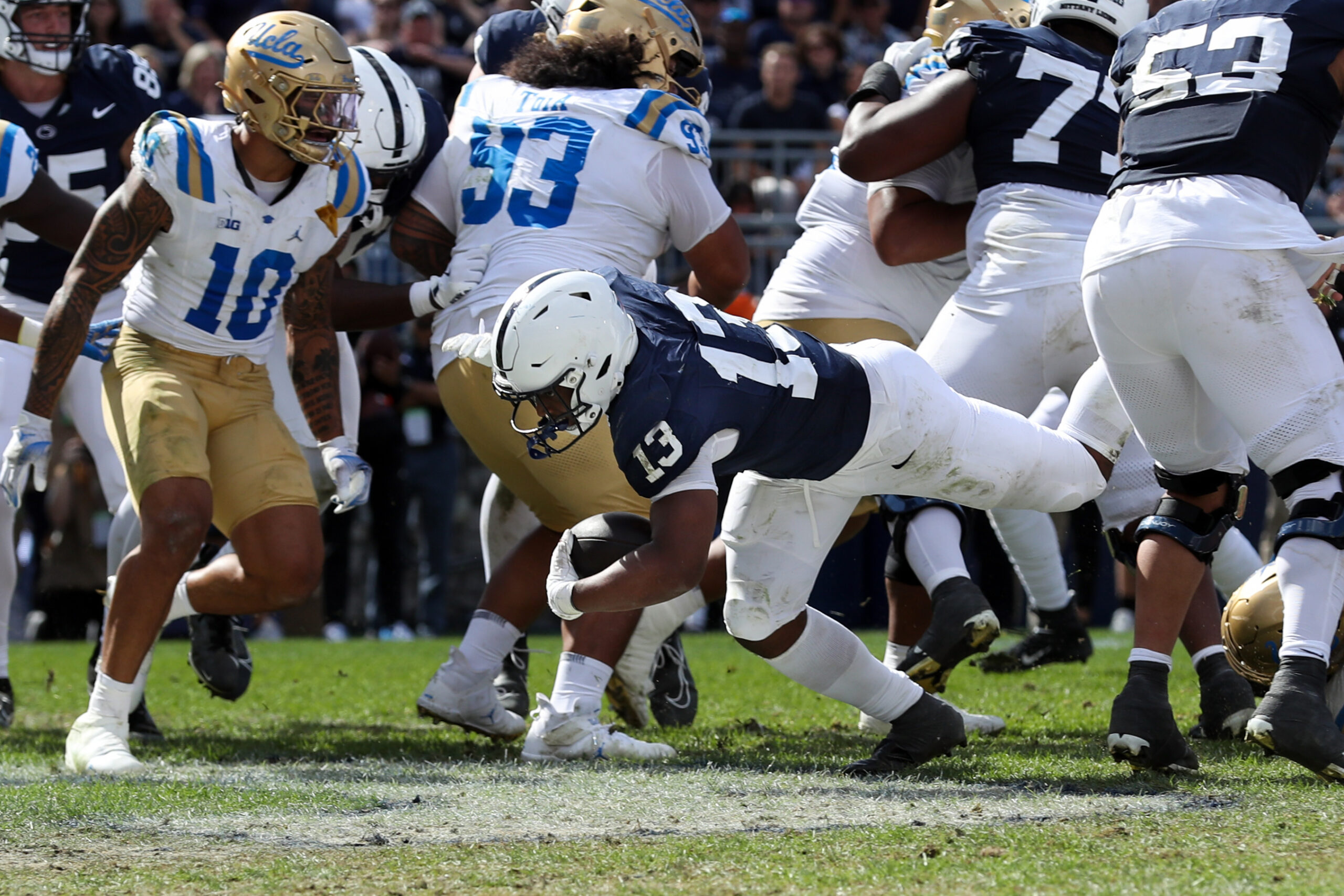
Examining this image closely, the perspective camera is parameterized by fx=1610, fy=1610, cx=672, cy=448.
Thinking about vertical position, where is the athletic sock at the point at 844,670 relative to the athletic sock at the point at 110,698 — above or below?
above

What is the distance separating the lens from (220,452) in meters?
4.36

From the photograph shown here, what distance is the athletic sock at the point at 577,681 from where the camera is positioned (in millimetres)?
4117

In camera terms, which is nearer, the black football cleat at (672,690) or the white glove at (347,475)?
the white glove at (347,475)

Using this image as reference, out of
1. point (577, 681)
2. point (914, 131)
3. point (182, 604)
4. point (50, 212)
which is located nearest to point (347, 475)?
point (182, 604)

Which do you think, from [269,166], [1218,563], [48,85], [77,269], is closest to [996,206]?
[1218,563]

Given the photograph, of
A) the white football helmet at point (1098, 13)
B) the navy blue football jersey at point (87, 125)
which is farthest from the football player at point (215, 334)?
the white football helmet at point (1098, 13)

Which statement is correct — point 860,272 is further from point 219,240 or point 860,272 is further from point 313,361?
point 219,240

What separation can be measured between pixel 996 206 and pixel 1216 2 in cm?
100

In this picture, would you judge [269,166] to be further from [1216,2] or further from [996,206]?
[1216,2]

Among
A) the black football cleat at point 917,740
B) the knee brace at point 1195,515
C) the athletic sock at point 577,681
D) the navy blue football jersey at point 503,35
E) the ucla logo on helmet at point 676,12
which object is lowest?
the athletic sock at point 577,681

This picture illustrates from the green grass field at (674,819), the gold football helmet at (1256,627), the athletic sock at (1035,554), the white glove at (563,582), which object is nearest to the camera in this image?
the green grass field at (674,819)

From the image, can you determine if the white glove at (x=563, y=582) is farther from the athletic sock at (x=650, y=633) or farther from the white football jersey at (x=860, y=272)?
the white football jersey at (x=860, y=272)

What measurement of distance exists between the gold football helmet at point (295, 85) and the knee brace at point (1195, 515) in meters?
2.31

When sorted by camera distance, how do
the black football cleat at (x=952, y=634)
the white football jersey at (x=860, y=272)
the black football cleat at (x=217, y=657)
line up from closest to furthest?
1. the black football cleat at (x=952, y=634)
2. the white football jersey at (x=860, y=272)
3. the black football cleat at (x=217, y=657)
